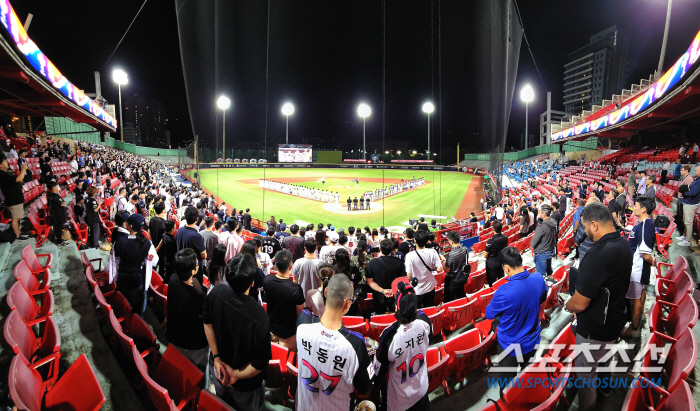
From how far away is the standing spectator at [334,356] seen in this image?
7.01ft

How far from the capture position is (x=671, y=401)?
2.27 meters

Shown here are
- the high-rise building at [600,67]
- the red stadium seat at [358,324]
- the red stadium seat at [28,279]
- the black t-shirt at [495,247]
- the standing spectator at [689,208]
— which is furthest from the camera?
the high-rise building at [600,67]

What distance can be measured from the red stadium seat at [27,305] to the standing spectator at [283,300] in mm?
2565

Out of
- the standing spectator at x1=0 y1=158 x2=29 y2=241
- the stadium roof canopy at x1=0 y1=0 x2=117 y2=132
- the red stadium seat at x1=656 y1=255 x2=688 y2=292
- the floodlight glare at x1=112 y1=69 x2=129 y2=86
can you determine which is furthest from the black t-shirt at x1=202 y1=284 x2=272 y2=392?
the floodlight glare at x1=112 y1=69 x2=129 y2=86

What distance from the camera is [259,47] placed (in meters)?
20.7

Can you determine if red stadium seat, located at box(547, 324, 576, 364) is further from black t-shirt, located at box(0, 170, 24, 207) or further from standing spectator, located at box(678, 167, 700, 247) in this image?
black t-shirt, located at box(0, 170, 24, 207)

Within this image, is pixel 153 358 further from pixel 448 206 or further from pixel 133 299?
pixel 448 206

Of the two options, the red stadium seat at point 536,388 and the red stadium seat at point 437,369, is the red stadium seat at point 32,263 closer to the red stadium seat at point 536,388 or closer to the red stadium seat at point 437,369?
the red stadium seat at point 437,369

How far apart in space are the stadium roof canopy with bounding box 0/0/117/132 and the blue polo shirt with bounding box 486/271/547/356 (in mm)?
11521

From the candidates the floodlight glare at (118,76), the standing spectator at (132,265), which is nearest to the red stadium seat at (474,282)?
the standing spectator at (132,265)

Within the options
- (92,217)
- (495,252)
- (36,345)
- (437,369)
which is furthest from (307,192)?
(437,369)

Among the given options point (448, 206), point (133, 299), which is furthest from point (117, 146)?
point (133, 299)

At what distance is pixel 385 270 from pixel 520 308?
1895 mm

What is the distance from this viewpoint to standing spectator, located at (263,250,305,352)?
11.0 feet
